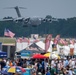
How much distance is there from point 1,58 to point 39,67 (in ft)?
8.49

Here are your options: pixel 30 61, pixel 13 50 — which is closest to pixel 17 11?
pixel 13 50

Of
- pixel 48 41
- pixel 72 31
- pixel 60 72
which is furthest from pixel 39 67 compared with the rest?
pixel 72 31

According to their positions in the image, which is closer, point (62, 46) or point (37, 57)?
point (37, 57)

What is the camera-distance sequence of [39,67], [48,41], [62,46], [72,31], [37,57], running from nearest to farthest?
[39,67], [37,57], [48,41], [62,46], [72,31]

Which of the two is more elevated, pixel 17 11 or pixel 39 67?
pixel 17 11

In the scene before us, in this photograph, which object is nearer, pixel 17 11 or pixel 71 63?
pixel 71 63

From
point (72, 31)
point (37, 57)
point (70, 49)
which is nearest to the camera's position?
point (37, 57)

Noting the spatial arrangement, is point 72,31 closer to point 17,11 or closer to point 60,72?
point 17,11

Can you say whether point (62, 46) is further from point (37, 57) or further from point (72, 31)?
point (72, 31)

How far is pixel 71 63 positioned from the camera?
37.7 m

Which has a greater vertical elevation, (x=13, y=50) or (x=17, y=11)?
(x=17, y=11)

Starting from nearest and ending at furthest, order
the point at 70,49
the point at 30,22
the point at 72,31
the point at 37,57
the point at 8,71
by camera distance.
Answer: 1. the point at 8,71
2. the point at 37,57
3. the point at 70,49
4. the point at 30,22
5. the point at 72,31

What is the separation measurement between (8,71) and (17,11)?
109 m

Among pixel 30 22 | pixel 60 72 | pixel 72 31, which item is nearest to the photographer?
pixel 60 72
